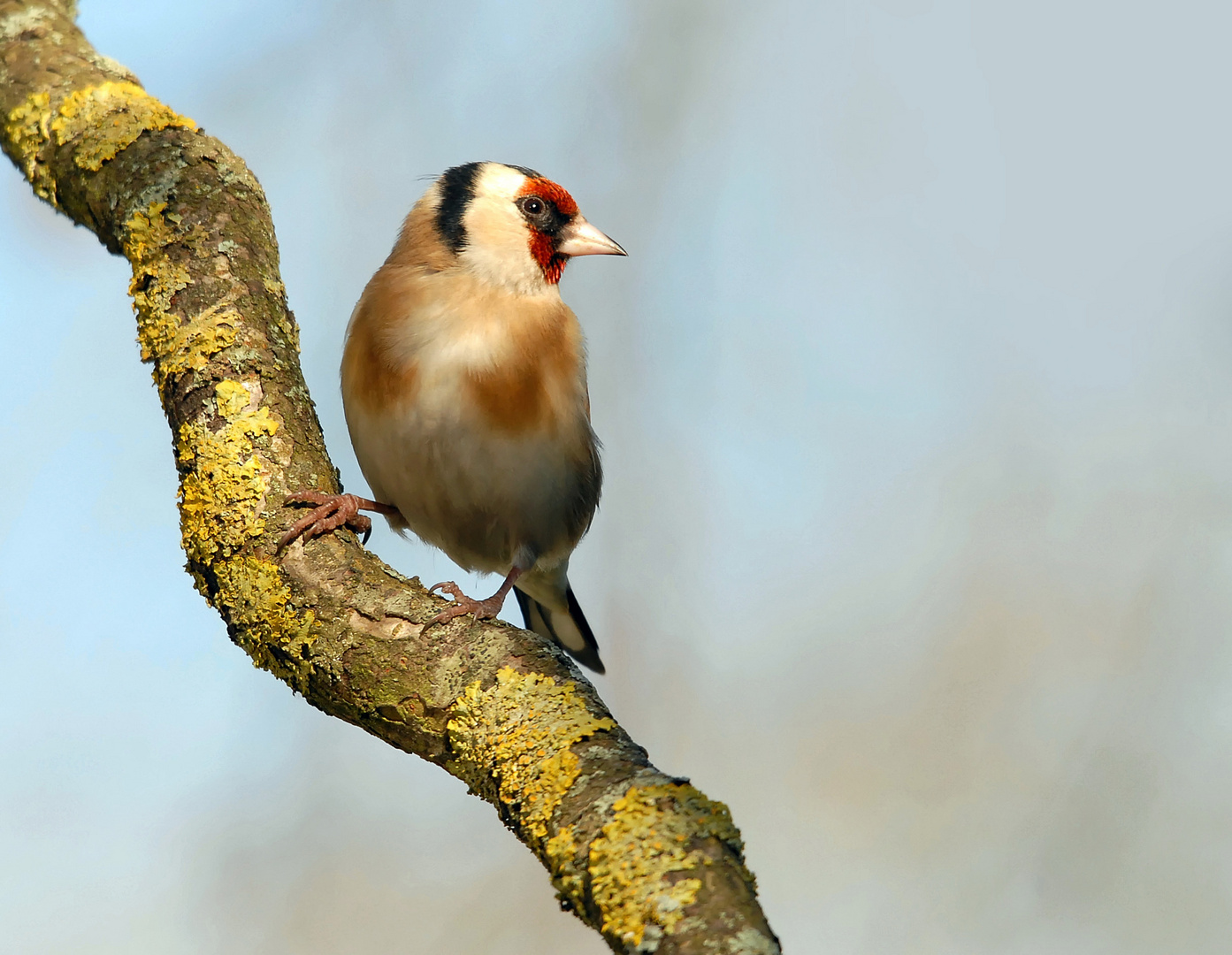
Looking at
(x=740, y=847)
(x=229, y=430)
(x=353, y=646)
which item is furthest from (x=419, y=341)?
(x=740, y=847)

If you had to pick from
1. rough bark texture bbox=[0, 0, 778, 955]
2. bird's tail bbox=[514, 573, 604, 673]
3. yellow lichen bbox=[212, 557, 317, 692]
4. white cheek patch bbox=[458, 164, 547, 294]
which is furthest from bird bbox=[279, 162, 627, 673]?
yellow lichen bbox=[212, 557, 317, 692]

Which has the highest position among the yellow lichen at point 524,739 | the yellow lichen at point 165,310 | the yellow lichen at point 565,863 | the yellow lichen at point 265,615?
the yellow lichen at point 165,310

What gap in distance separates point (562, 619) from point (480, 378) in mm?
1627

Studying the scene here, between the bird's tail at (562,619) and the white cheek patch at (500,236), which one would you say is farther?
the bird's tail at (562,619)

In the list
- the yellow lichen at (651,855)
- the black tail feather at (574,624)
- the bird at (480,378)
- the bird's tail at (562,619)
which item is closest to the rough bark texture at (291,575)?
the yellow lichen at (651,855)

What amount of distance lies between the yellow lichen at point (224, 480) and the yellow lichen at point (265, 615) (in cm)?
7

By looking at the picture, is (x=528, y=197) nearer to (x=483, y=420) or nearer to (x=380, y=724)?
(x=483, y=420)

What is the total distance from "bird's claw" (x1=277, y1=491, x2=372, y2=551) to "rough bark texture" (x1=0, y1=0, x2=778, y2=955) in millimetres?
33

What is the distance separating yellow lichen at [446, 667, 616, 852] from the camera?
2150 mm

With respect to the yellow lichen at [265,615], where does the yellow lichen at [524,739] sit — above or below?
below

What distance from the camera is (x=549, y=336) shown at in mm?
4258

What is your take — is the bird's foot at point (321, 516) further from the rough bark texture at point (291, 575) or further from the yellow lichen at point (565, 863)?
the yellow lichen at point (565, 863)

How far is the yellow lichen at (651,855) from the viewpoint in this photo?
181cm

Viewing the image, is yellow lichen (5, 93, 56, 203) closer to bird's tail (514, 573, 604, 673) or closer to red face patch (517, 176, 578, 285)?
red face patch (517, 176, 578, 285)
